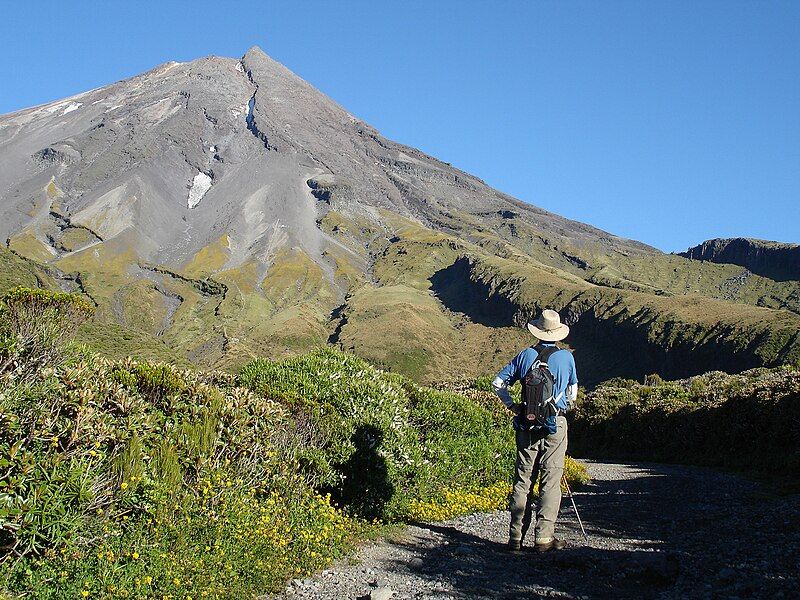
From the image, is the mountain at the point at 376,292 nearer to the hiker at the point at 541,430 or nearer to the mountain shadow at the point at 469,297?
the mountain shadow at the point at 469,297

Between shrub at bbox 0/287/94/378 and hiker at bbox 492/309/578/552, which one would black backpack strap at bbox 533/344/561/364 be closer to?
hiker at bbox 492/309/578/552

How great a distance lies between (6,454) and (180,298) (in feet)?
478

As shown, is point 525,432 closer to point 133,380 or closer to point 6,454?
point 133,380

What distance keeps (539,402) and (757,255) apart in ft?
551

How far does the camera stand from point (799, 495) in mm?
9156

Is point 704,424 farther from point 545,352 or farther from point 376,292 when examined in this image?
point 376,292

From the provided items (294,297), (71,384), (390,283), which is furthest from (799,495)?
(390,283)

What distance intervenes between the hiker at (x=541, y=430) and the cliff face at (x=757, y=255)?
486 ft

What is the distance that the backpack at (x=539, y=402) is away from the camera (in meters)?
6.33

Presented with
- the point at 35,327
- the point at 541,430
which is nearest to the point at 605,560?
the point at 541,430

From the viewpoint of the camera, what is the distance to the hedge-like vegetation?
4598mm

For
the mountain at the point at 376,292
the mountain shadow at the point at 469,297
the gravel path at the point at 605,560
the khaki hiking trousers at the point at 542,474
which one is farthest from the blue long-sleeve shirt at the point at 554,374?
the mountain shadow at the point at 469,297

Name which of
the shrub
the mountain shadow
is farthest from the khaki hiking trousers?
the mountain shadow

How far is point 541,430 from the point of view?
21.2ft
